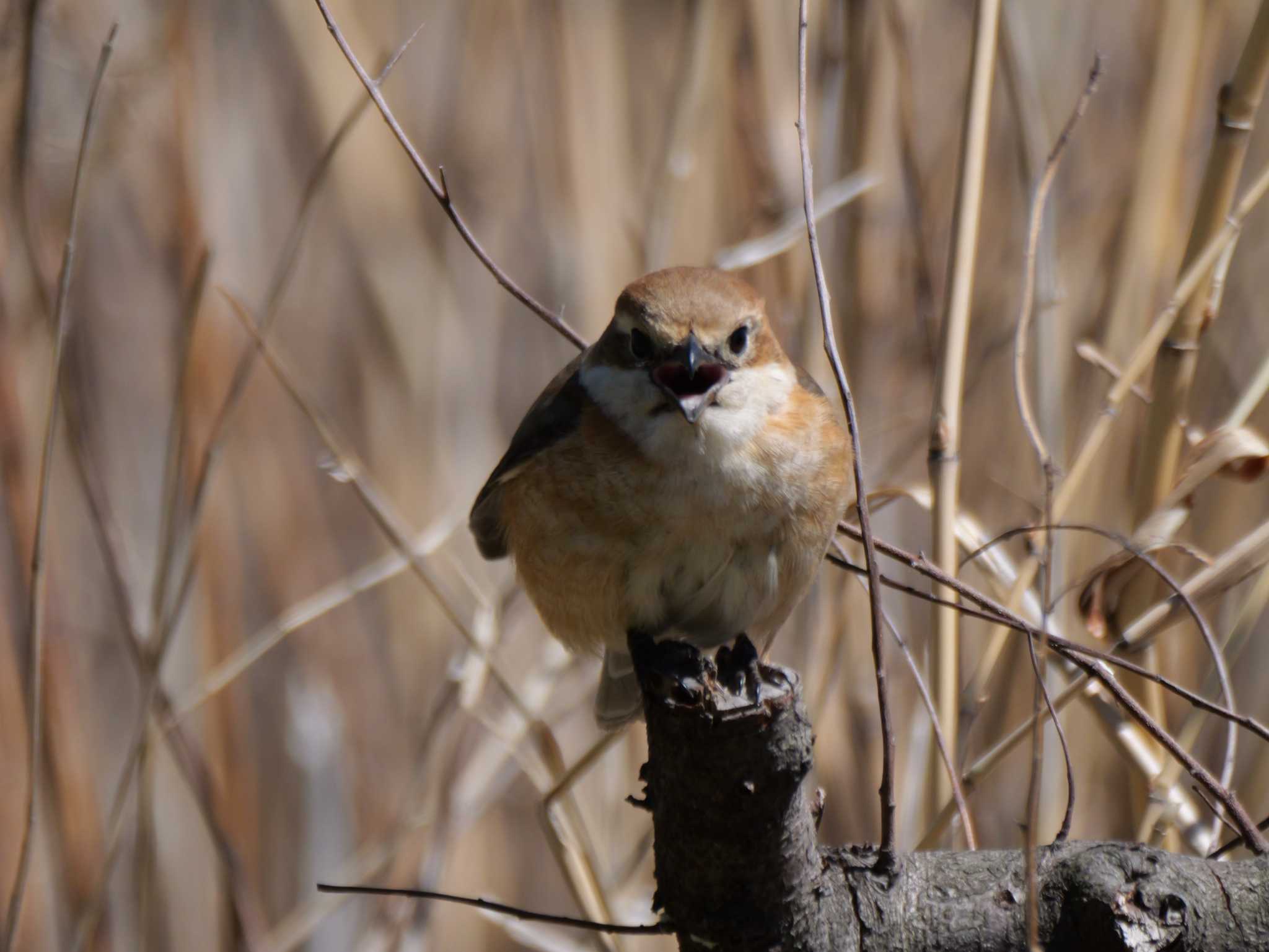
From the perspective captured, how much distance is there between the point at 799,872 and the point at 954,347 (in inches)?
30.8

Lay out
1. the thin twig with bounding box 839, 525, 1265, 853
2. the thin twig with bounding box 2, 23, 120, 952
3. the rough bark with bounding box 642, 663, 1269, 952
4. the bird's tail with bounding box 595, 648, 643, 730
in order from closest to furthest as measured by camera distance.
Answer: the rough bark with bounding box 642, 663, 1269, 952 → the thin twig with bounding box 839, 525, 1265, 853 → the thin twig with bounding box 2, 23, 120, 952 → the bird's tail with bounding box 595, 648, 643, 730

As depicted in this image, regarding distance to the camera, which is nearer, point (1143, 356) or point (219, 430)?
point (1143, 356)

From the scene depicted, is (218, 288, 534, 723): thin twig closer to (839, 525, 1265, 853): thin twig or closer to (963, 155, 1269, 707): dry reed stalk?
(839, 525, 1265, 853): thin twig

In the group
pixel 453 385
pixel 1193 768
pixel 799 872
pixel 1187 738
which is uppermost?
pixel 453 385

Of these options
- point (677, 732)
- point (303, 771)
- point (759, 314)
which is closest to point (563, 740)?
point (303, 771)

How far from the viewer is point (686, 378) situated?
1.67 meters

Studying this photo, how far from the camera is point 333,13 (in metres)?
2.48

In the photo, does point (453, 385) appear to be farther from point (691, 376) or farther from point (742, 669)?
point (742, 669)

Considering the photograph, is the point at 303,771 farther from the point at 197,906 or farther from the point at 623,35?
the point at 623,35

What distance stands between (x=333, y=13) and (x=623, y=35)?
602mm

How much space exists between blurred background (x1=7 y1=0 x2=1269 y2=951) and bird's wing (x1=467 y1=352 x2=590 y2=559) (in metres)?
0.16

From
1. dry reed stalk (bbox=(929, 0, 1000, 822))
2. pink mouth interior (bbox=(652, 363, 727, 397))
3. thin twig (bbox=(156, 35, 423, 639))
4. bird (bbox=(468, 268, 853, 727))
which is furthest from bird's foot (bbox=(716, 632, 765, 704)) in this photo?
thin twig (bbox=(156, 35, 423, 639))

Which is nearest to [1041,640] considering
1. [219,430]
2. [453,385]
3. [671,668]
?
[671,668]

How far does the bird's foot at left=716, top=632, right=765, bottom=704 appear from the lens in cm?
133
